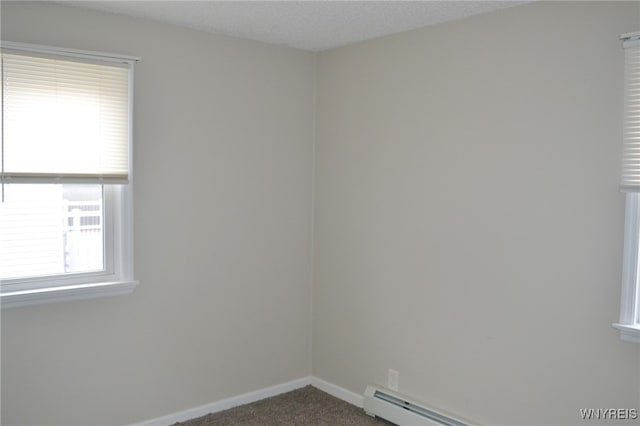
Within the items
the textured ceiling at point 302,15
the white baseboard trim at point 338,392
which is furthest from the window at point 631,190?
the white baseboard trim at point 338,392

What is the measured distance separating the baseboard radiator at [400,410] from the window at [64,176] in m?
1.64

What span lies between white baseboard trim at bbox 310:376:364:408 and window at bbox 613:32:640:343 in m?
1.83

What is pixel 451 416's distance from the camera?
3168mm

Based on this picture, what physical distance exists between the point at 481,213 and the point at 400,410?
1291 mm

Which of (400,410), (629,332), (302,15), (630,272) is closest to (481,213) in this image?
(630,272)

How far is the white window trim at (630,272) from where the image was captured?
2.44m

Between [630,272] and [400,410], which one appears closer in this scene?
[630,272]

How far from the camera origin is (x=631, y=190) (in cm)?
238

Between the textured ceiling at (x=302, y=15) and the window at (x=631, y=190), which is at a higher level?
the textured ceiling at (x=302, y=15)

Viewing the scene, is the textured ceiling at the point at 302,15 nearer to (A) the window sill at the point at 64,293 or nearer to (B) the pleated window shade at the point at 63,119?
(B) the pleated window shade at the point at 63,119

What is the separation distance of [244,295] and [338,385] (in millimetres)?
937

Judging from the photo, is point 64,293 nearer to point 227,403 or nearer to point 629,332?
point 227,403

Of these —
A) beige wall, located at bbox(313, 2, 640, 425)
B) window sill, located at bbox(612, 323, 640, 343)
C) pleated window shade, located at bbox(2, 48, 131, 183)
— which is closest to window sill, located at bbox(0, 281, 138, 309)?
pleated window shade, located at bbox(2, 48, 131, 183)

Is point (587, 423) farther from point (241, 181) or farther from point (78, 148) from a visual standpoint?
point (78, 148)
